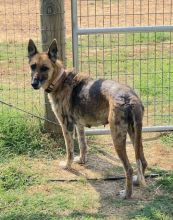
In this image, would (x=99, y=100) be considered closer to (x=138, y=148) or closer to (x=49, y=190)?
(x=138, y=148)

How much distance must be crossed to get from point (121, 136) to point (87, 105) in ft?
2.38

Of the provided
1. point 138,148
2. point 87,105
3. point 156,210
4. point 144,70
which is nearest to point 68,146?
point 87,105

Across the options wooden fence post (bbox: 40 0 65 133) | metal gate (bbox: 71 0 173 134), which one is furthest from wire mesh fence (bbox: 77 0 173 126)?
wooden fence post (bbox: 40 0 65 133)

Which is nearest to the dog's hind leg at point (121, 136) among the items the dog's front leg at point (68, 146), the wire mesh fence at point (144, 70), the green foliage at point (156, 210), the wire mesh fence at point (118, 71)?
the green foliage at point (156, 210)

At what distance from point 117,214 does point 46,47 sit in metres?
2.60

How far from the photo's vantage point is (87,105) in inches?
242

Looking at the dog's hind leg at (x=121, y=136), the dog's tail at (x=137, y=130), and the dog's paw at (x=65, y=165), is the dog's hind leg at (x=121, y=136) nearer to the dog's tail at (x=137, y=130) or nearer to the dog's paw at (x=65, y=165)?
the dog's tail at (x=137, y=130)

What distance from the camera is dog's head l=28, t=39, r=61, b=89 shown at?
6254 mm

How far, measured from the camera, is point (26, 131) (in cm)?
723

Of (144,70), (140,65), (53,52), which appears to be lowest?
(144,70)

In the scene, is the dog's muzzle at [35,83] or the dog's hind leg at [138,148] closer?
the dog's hind leg at [138,148]

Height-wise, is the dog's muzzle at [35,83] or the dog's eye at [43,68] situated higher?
the dog's eye at [43,68]

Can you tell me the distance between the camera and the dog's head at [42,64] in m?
6.25

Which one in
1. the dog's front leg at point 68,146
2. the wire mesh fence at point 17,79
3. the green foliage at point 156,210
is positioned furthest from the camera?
the wire mesh fence at point 17,79
